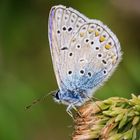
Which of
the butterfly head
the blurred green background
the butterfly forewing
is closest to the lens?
the butterfly head

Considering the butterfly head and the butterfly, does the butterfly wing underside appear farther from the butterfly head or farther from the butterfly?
the butterfly head

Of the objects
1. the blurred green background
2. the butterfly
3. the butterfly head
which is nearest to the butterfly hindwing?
the butterfly

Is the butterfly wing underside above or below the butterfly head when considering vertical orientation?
above

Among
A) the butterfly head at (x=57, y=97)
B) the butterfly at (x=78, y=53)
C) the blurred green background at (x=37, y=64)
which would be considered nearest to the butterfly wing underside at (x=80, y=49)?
the butterfly at (x=78, y=53)

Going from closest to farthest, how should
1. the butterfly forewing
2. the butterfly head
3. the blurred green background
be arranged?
1. the butterfly head
2. the butterfly forewing
3. the blurred green background

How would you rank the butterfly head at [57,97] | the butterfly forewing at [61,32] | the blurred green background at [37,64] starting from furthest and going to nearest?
the blurred green background at [37,64], the butterfly forewing at [61,32], the butterfly head at [57,97]

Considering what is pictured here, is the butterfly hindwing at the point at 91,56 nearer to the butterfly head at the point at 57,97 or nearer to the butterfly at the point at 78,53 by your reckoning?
the butterfly at the point at 78,53

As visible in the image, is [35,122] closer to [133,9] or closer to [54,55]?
[54,55]

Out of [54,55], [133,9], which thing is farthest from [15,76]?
[133,9]
